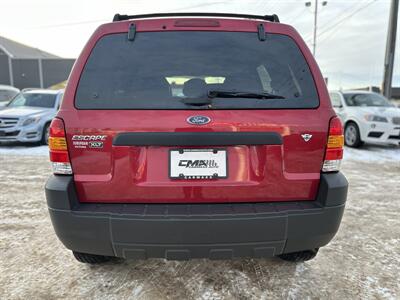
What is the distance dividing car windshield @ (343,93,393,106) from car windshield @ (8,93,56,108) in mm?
8659

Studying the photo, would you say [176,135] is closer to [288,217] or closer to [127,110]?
[127,110]

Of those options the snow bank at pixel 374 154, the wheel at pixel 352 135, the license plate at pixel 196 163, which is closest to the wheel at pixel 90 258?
the license plate at pixel 196 163

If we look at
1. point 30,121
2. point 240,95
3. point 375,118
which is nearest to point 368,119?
point 375,118

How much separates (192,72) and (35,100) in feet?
29.9

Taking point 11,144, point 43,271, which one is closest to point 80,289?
point 43,271

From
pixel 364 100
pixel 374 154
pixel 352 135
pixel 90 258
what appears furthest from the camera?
pixel 364 100

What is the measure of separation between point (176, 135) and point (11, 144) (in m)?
9.26

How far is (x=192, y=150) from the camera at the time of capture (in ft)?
6.61

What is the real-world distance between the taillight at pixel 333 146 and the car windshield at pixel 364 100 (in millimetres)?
8316

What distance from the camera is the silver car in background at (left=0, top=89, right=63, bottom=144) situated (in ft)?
28.3

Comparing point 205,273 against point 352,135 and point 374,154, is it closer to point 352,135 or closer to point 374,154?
point 374,154

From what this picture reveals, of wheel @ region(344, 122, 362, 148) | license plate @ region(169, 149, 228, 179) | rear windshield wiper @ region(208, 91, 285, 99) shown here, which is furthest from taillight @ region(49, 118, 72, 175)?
wheel @ region(344, 122, 362, 148)

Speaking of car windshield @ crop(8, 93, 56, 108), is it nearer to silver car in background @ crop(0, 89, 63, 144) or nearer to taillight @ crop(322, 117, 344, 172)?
silver car in background @ crop(0, 89, 63, 144)

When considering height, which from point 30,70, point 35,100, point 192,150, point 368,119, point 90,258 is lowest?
point 90,258
